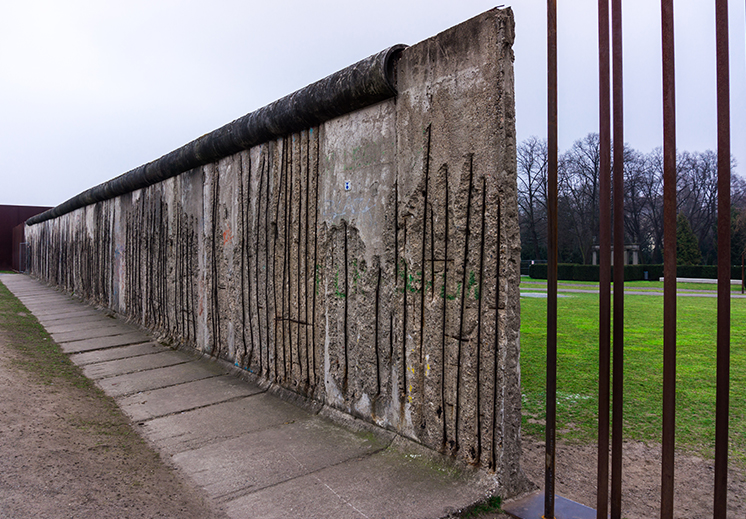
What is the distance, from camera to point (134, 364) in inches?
205

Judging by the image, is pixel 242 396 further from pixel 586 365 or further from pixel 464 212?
pixel 586 365

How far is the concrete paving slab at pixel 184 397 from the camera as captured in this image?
3.78m

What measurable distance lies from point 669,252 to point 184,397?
3659mm

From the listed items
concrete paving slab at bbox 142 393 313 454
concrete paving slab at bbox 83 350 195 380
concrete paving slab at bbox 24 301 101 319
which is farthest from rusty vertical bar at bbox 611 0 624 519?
concrete paving slab at bbox 24 301 101 319

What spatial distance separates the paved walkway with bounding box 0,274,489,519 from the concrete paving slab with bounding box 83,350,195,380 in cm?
4

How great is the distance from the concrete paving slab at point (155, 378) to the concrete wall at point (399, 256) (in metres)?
0.27

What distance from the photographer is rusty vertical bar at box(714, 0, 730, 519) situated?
1600 mm

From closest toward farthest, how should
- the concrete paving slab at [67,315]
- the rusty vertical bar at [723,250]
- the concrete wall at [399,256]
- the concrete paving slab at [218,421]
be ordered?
the rusty vertical bar at [723,250] → the concrete wall at [399,256] → the concrete paving slab at [218,421] → the concrete paving slab at [67,315]

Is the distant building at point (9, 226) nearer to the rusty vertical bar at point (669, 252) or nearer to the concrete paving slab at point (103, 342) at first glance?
the concrete paving slab at point (103, 342)

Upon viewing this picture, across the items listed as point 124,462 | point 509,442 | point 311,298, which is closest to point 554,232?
point 509,442

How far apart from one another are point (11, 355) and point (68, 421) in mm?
2224

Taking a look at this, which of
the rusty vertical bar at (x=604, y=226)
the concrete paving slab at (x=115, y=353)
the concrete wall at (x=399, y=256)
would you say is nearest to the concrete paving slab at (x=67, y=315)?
the concrete paving slab at (x=115, y=353)

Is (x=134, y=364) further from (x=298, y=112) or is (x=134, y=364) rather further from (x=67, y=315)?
(x=67, y=315)

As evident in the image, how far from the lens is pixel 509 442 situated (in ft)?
7.86
